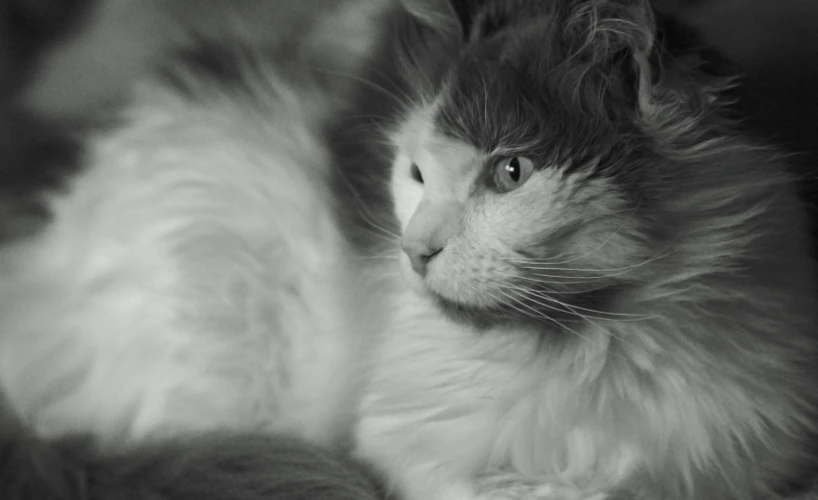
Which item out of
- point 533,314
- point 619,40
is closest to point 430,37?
point 619,40

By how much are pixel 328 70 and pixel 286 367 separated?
0.49 metres

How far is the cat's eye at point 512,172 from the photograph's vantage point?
0.86 metres

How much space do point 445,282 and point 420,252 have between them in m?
0.05

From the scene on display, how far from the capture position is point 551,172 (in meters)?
0.84

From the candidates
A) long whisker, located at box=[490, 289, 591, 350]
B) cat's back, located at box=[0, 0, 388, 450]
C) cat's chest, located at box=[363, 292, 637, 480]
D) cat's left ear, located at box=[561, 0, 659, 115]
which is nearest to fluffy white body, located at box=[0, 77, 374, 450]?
cat's back, located at box=[0, 0, 388, 450]

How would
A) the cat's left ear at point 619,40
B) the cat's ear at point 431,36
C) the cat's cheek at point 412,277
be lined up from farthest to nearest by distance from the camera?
the cat's ear at point 431,36 → the cat's cheek at point 412,277 → the cat's left ear at point 619,40

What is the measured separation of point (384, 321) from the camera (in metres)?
1.16

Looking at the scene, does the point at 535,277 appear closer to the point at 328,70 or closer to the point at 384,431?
the point at 384,431

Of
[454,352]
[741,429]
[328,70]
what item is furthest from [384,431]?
[328,70]

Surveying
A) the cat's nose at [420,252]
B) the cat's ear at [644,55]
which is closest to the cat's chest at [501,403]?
the cat's nose at [420,252]

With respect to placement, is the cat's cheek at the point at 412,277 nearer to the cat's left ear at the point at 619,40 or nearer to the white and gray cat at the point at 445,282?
the white and gray cat at the point at 445,282

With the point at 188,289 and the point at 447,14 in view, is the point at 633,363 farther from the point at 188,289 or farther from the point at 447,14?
the point at 188,289

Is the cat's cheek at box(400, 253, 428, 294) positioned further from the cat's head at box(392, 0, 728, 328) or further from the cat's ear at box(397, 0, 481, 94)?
the cat's ear at box(397, 0, 481, 94)

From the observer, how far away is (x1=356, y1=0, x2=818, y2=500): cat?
844mm
